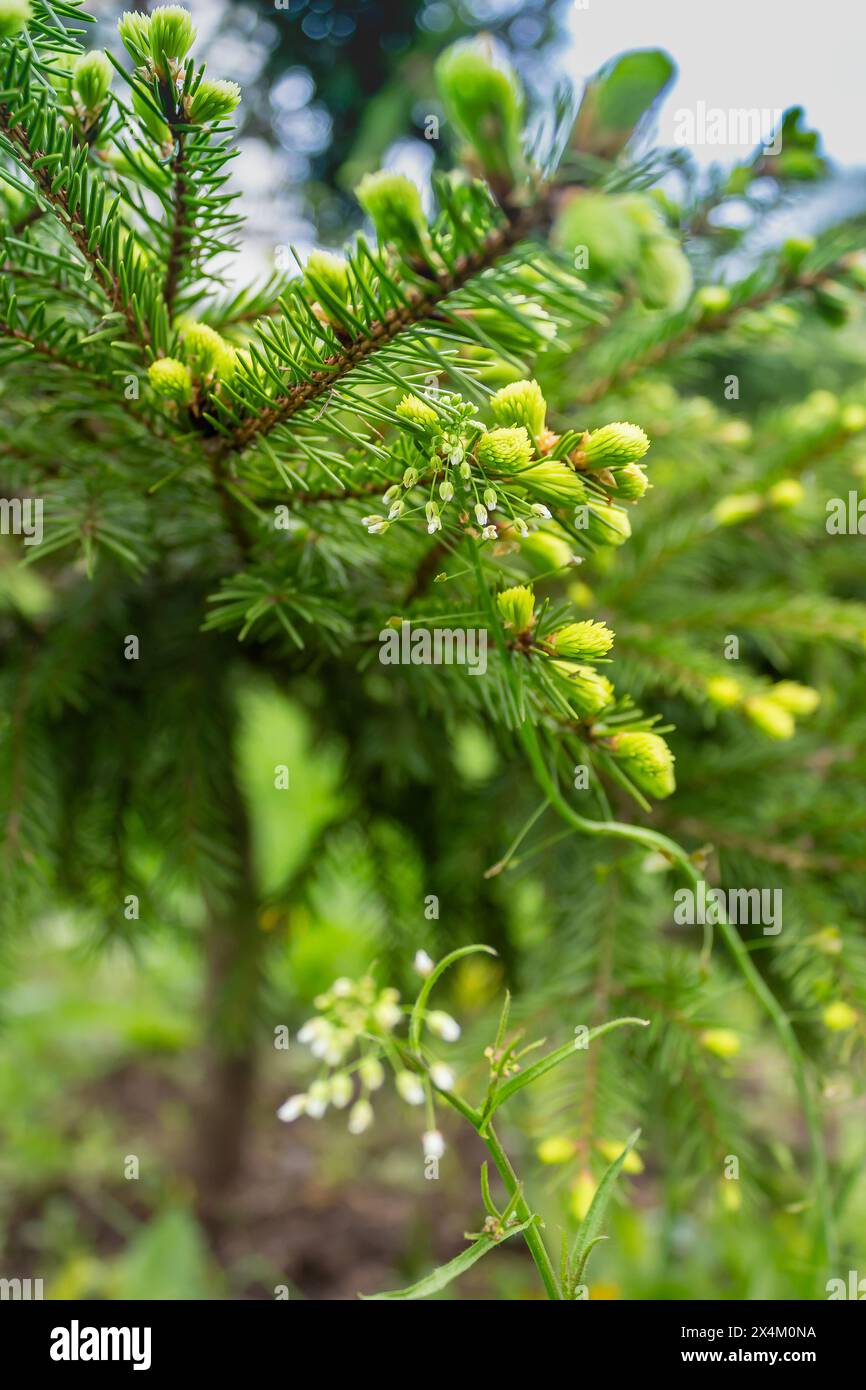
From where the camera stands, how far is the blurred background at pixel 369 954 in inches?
28.1

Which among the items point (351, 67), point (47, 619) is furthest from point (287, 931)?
point (351, 67)

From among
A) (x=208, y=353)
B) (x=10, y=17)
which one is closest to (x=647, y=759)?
(x=208, y=353)

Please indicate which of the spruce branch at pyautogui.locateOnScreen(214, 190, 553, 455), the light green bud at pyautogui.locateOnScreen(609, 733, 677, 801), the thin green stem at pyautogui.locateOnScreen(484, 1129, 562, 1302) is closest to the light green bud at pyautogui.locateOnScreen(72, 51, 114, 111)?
the spruce branch at pyautogui.locateOnScreen(214, 190, 553, 455)

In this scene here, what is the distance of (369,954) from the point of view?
2.97 ft

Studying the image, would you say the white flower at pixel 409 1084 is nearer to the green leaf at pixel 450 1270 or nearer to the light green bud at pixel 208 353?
the green leaf at pixel 450 1270

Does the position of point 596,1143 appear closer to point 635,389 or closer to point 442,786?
point 442,786

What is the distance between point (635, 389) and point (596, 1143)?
576 mm

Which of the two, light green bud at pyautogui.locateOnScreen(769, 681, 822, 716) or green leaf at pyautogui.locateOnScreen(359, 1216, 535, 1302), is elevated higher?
light green bud at pyautogui.locateOnScreen(769, 681, 822, 716)

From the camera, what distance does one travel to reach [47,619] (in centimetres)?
76

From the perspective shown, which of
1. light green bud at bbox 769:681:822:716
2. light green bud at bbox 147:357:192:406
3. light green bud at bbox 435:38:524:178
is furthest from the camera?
light green bud at bbox 769:681:822:716

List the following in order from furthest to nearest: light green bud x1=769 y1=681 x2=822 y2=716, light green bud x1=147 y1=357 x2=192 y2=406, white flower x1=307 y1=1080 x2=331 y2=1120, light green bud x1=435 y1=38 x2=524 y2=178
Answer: light green bud x1=769 y1=681 x2=822 y2=716, white flower x1=307 y1=1080 x2=331 y2=1120, light green bud x1=147 y1=357 x2=192 y2=406, light green bud x1=435 y1=38 x2=524 y2=178

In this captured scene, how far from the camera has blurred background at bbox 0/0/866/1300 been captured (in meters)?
0.71

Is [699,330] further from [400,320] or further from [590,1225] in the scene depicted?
[590,1225]

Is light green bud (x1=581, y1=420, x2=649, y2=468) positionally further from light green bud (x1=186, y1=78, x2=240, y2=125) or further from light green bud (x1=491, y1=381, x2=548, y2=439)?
light green bud (x1=186, y1=78, x2=240, y2=125)
